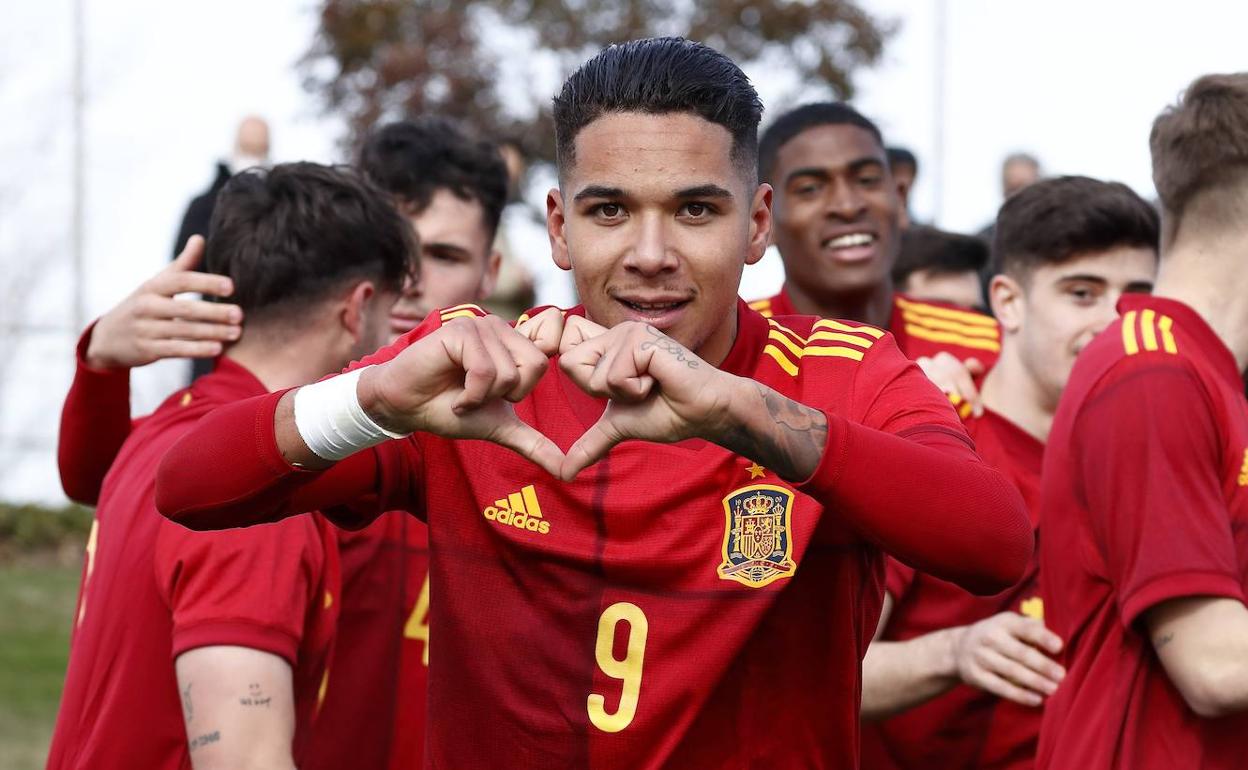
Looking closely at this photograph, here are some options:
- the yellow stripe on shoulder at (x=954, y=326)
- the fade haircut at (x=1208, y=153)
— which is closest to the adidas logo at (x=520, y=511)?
the fade haircut at (x=1208, y=153)

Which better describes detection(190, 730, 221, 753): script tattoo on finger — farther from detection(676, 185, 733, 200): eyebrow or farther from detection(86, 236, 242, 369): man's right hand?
detection(676, 185, 733, 200): eyebrow

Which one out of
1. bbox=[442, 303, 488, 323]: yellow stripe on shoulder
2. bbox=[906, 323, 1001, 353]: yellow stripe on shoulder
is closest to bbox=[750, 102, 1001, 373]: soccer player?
bbox=[906, 323, 1001, 353]: yellow stripe on shoulder

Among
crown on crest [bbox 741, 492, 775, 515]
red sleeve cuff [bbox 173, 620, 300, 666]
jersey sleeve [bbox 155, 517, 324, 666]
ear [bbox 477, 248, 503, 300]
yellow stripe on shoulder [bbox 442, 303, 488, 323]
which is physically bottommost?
red sleeve cuff [bbox 173, 620, 300, 666]

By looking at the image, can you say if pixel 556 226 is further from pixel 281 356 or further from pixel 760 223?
pixel 281 356

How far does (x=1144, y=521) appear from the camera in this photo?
137 inches

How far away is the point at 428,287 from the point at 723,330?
2.56m

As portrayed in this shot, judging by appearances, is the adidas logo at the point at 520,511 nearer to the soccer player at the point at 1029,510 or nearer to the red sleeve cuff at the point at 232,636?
the red sleeve cuff at the point at 232,636

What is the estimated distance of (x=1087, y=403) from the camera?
3.72m

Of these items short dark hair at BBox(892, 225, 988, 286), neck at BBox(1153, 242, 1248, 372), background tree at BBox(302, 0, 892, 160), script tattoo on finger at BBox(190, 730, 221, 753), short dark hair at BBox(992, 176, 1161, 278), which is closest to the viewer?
script tattoo on finger at BBox(190, 730, 221, 753)

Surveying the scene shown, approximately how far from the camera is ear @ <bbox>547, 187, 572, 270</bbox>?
3.24 meters

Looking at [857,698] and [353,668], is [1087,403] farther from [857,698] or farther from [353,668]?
[353,668]

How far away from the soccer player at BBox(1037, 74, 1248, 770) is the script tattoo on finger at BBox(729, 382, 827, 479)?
46.0 inches

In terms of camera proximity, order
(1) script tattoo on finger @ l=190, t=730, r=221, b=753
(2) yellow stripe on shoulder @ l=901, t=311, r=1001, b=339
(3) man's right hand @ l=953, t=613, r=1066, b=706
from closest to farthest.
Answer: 1. (1) script tattoo on finger @ l=190, t=730, r=221, b=753
2. (3) man's right hand @ l=953, t=613, r=1066, b=706
3. (2) yellow stripe on shoulder @ l=901, t=311, r=1001, b=339

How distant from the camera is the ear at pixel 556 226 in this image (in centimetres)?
324
